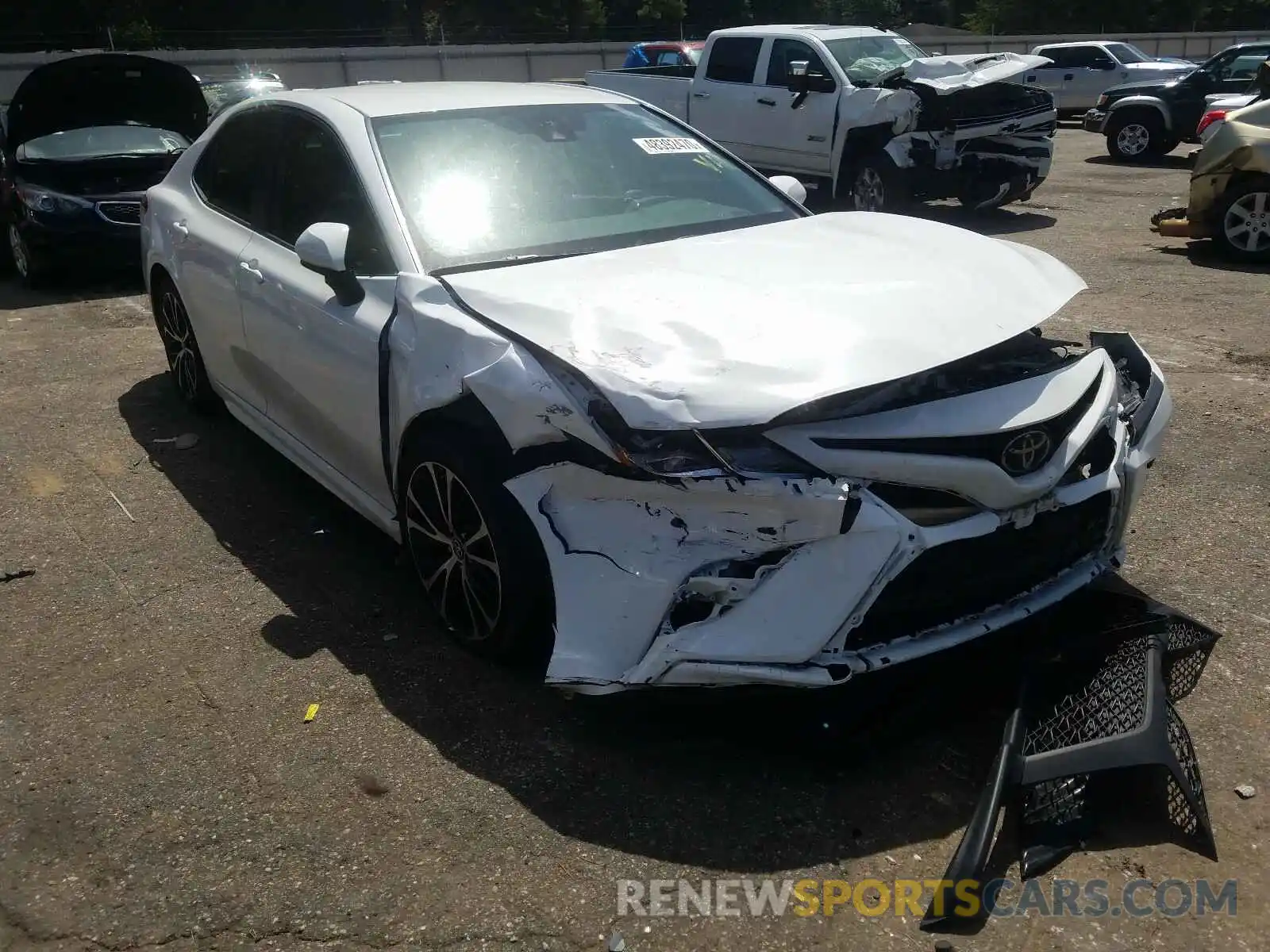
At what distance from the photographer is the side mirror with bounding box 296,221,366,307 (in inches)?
146

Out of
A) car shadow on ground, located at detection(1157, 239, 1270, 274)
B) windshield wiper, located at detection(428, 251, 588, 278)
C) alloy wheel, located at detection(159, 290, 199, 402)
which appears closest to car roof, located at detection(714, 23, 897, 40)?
car shadow on ground, located at detection(1157, 239, 1270, 274)

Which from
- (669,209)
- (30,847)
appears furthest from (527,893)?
(669,209)

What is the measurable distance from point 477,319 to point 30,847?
1829 mm

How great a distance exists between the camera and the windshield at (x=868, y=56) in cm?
1177

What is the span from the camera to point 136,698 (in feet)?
11.7

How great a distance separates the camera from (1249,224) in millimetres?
9180

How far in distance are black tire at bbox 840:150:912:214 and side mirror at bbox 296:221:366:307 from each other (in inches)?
314

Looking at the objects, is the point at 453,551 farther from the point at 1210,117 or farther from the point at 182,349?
the point at 1210,117

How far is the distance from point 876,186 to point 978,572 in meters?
9.13

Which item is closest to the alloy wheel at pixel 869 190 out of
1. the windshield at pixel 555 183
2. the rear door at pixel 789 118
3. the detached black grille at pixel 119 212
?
the rear door at pixel 789 118

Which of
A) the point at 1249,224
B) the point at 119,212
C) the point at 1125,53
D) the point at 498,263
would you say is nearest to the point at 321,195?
the point at 498,263

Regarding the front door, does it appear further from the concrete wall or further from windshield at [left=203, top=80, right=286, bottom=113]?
the concrete wall

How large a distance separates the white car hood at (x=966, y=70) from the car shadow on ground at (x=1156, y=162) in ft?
21.3

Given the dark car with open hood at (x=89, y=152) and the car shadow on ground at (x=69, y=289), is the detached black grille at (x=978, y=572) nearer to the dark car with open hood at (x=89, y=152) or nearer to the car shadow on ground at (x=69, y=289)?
the dark car with open hood at (x=89, y=152)
